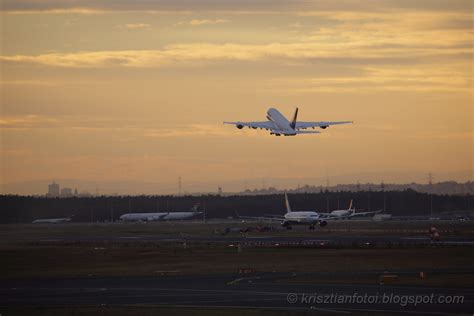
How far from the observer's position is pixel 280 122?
14125 cm

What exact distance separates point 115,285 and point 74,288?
8.95ft

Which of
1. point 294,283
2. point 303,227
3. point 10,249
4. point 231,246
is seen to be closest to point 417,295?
point 294,283

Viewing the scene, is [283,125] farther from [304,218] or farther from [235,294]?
[235,294]

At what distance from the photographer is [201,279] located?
6456 cm

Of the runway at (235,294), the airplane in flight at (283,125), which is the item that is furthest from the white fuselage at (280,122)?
the runway at (235,294)

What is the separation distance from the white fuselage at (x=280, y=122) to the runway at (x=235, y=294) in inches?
2428

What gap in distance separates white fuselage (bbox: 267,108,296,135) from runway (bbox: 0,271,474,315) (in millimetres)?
61661

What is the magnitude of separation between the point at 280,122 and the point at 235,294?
87364 mm

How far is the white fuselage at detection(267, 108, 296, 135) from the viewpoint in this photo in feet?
415

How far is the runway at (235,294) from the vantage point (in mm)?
49250

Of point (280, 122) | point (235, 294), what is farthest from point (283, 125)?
point (235, 294)

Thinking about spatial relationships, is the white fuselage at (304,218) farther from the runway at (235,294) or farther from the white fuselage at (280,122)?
the runway at (235,294)

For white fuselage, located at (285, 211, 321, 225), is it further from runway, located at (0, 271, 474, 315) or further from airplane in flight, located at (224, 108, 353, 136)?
runway, located at (0, 271, 474, 315)

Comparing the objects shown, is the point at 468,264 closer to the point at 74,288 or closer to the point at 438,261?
the point at 438,261
